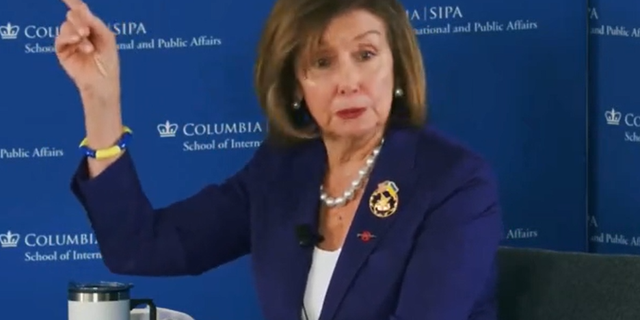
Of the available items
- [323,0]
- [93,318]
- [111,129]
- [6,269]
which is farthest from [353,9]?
[6,269]

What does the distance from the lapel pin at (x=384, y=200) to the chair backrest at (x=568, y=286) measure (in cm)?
32

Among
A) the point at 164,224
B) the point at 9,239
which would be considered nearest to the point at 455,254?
the point at 164,224

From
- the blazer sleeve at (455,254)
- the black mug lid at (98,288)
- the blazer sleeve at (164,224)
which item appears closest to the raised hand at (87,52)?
the blazer sleeve at (164,224)

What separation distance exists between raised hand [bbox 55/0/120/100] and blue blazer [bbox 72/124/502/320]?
0.14m

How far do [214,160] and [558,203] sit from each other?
80cm

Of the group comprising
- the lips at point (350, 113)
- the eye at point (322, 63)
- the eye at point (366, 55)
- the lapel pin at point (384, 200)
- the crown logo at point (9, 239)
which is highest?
the eye at point (366, 55)

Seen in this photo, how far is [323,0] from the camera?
79.8 inches

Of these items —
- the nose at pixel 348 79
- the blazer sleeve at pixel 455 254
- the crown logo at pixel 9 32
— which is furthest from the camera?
the crown logo at pixel 9 32

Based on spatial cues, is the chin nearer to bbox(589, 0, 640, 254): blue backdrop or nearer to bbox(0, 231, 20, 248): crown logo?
bbox(589, 0, 640, 254): blue backdrop

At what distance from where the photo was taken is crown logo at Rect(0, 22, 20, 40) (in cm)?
257

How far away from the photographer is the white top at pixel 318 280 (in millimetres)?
2018

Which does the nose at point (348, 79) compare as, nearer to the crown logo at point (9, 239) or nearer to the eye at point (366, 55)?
the eye at point (366, 55)

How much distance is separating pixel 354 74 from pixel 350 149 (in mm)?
161

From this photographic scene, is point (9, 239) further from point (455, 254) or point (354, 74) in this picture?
point (455, 254)
